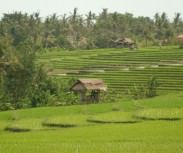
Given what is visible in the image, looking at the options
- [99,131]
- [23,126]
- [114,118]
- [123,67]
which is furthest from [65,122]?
[123,67]

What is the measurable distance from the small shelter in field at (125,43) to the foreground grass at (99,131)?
44.2m

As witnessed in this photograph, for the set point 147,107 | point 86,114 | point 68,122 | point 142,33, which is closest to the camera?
point 68,122

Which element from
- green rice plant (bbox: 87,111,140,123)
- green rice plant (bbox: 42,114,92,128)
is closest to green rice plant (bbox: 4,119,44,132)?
green rice plant (bbox: 42,114,92,128)

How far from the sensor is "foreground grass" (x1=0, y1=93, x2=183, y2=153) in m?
14.7

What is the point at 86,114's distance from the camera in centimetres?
2733

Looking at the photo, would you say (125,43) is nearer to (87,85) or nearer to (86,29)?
(86,29)

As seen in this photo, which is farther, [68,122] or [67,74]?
[67,74]

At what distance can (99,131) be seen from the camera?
20234mm

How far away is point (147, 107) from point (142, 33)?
57.3m

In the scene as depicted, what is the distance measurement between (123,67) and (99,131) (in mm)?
33985

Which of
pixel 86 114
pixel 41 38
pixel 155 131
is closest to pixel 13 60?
pixel 86 114

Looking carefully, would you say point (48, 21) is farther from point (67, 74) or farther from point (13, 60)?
point (13, 60)

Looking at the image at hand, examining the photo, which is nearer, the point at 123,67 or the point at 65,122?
the point at 65,122

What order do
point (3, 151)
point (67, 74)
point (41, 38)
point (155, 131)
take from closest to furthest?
point (3, 151)
point (155, 131)
point (67, 74)
point (41, 38)
